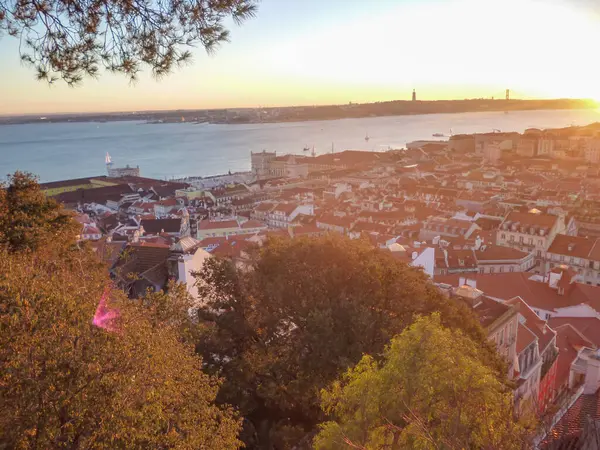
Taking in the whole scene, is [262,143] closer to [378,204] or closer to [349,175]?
[349,175]

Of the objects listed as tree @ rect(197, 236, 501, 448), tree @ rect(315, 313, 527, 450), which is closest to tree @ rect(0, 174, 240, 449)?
tree @ rect(315, 313, 527, 450)

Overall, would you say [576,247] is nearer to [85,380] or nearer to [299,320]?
[299,320]

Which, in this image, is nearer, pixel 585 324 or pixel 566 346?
pixel 566 346

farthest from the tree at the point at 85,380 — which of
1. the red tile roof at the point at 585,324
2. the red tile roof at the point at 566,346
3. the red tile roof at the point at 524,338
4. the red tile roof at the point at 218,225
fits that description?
the red tile roof at the point at 218,225

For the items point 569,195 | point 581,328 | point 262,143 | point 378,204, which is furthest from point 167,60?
point 262,143

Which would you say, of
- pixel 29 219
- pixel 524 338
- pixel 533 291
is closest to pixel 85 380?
pixel 29 219

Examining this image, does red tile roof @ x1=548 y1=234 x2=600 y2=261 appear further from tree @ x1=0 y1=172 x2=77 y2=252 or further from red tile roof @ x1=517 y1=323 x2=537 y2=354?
tree @ x1=0 y1=172 x2=77 y2=252
